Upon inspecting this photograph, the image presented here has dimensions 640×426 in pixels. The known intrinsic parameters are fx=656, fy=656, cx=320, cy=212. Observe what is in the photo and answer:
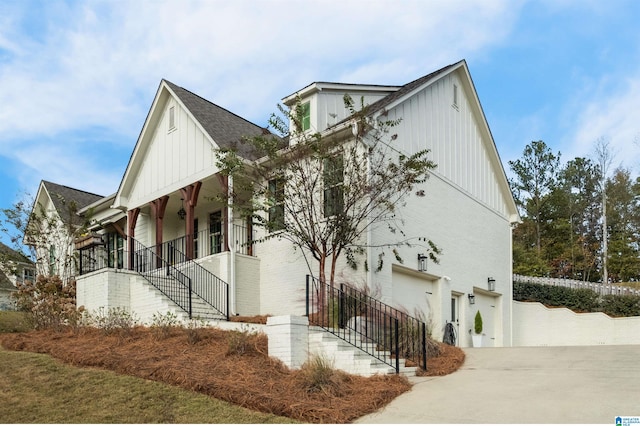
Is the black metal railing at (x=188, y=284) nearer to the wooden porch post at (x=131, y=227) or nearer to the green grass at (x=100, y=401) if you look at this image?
the wooden porch post at (x=131, y=227)

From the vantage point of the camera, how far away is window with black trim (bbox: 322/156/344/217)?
15.1 meters

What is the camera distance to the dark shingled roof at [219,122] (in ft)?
61.5

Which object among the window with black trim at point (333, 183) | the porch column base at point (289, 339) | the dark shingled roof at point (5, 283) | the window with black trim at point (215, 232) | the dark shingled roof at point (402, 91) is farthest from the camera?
the dark shingled roof at point (5, 283)

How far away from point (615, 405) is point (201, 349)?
697cm

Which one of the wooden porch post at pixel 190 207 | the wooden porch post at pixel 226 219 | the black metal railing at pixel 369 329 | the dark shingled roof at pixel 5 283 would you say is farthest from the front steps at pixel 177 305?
the dark shingled roof at pixel 5 283

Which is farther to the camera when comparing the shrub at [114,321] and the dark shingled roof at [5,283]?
the dark shingled roof at [5,283]

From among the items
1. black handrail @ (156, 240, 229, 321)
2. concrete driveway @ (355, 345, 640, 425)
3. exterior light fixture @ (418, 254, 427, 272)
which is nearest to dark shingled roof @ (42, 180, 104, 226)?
black handrail @ (156, 240, 229, 321)

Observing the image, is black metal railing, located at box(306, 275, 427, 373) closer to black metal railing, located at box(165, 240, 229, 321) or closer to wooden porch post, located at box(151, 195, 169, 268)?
black metal railing, located at box(165, 240, 229, 321)

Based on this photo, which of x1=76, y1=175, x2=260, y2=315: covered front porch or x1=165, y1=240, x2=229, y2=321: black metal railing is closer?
x1=165, y1=240, x2=229, y2=321: black metal railing

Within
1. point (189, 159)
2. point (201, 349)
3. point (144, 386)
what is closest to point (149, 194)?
point (189, 159)

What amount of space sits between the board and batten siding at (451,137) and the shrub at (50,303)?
31.6ft

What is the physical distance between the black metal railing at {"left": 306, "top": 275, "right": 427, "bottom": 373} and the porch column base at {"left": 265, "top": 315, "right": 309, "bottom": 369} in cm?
73

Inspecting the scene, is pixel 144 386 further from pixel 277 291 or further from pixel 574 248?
pixel 574 248

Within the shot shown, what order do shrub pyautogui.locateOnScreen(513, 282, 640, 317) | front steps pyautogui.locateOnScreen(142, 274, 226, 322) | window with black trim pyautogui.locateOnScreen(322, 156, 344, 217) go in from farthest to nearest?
shrub pyautogui.locateOnScreen(513, 282, 640, 317), front steps pyautogui.locateOnScreen(142, 274, 226, 322), window with black trim pyautogui.locateOnScreen(322, 156, 344, 217)
